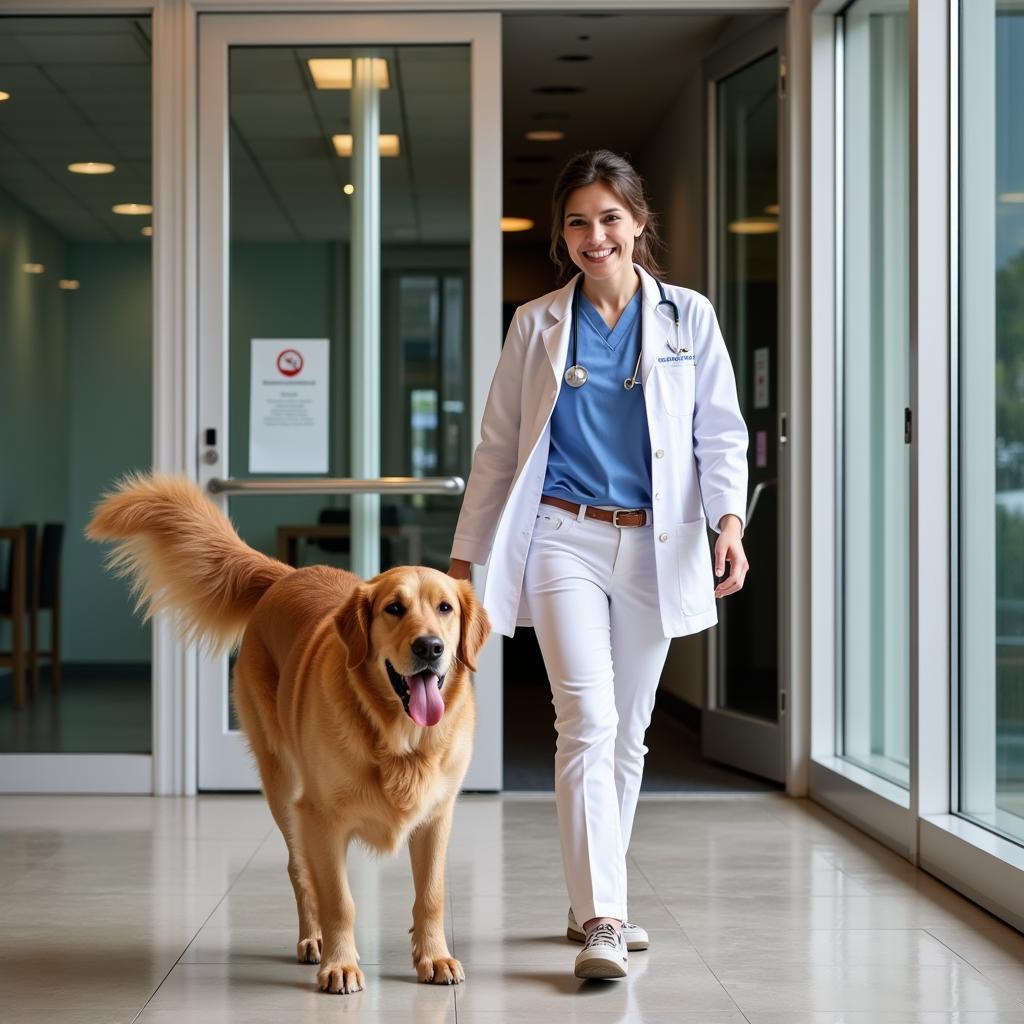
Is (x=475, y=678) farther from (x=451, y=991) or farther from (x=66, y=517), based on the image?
(x=451, y=991)

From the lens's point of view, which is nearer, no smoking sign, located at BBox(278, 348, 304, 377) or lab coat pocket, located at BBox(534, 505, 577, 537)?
lab coat pocket, located at BBox(534, 505, 577, 537)

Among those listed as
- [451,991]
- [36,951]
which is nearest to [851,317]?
[451,991]

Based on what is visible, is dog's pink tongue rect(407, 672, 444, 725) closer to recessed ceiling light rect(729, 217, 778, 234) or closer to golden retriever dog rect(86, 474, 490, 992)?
golden retriever dog rect(86, 474, 490, 992)

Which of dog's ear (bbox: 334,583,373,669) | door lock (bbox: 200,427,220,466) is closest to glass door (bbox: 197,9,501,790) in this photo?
door lock (bbox: 200,427,220,466)

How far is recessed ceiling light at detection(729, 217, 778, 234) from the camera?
5028 mm

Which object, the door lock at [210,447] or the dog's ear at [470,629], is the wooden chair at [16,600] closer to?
the door lock at [210,447]

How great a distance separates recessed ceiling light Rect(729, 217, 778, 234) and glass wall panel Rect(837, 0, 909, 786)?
1.45ft

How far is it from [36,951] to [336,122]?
2.93m

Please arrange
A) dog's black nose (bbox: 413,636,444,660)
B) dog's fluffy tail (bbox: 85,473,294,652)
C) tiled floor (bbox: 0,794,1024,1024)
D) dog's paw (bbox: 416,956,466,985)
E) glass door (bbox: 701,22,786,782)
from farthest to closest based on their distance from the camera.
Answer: glass door (bbox: 701,22,786,782), dog's fluffy tail (bbox: 85,473,294,652), dog's paw (bbox: 416,956,466,985), tiled floor (bbox: 0,794,1024,1024), dog's black nose (bbox: 413,636,444,660)

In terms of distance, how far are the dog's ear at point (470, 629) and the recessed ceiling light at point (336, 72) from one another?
2.69m

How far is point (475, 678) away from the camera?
15.6 ft

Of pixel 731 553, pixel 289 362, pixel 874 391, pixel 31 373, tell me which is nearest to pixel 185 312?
pixel 289 362

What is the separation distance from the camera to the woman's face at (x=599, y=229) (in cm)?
276

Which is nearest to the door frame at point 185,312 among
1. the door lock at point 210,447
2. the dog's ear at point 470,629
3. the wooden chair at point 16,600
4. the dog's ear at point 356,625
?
the door lock at point 210,447
